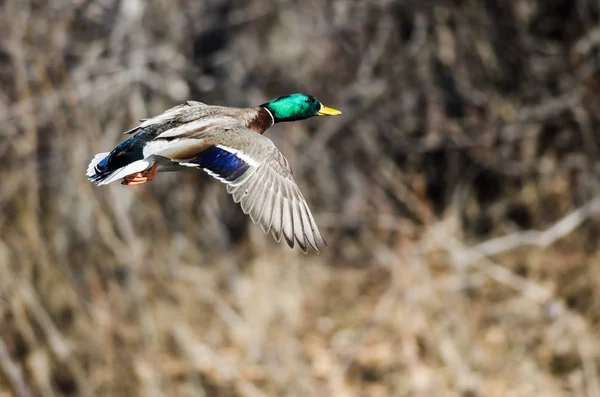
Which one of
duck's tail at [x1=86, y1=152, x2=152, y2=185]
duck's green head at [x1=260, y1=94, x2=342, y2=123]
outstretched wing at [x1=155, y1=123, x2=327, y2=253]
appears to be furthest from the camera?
duck's green head at [x1=260, y1=94, x2=342, y2=123]

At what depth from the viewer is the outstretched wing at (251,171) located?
3834mm

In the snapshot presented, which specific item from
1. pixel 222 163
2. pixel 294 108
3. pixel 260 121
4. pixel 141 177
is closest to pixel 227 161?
pixel 222 163

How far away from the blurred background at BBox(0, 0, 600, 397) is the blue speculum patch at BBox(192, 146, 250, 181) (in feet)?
12.1

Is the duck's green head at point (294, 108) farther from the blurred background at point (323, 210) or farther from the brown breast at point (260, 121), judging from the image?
the blurred background at point (323, 210)

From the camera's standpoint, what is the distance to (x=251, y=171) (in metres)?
4.00

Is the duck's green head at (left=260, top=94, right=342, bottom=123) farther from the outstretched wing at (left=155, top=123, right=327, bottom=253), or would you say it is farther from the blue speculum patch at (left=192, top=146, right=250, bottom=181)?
the blue speculum patch at (left=192, top=146, right=250, bottom=181)

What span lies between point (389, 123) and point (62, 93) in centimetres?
270

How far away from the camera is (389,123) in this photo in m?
8.98

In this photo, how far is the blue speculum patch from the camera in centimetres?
387

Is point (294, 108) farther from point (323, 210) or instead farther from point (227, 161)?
point (323, 210)

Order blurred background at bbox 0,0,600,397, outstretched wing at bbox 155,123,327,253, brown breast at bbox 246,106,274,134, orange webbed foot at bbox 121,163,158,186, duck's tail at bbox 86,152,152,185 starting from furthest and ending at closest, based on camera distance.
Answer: blurred background at bbox 0,0,600,397 < brown breast at bbox 246,106,274,134 < orange webbed foot at bbox 121,163,158,186 < duck's tail at bbox 86,152,152,185 < outstretched wing at bbox 155,123,327,253

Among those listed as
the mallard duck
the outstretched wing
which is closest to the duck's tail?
the mallard duck

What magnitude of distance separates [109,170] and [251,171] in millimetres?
552

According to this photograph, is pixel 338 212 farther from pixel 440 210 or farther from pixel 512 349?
pixel 512 349
